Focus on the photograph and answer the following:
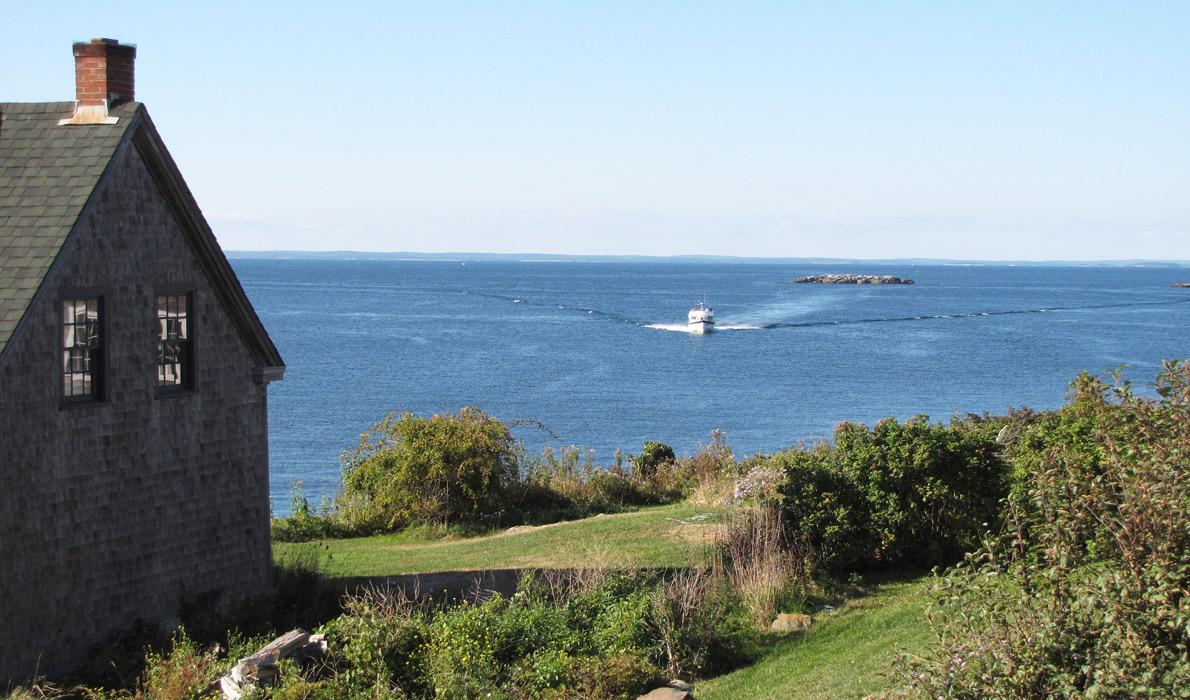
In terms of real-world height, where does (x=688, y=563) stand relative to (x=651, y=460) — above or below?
above

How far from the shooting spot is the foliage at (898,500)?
17.9 m

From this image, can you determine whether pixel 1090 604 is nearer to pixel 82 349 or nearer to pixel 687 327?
pixel 82 349

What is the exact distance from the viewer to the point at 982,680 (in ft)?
29.3

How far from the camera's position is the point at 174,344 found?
17.6 metres

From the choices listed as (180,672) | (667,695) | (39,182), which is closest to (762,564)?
(667,695)

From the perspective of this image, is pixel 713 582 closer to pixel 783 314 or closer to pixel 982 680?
pixel 982 680

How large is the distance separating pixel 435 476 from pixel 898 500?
12.0 m

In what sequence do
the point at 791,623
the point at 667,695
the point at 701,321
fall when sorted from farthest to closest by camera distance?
the point at 701,321, the point at 791,623, the point at 667,695

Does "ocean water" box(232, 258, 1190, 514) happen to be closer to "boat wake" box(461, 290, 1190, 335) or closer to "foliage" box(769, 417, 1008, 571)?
"boat wake" box(461, 290, 1190, 335)

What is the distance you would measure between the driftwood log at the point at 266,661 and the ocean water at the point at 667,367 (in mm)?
17787

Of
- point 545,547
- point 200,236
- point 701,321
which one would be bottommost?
point 701,321

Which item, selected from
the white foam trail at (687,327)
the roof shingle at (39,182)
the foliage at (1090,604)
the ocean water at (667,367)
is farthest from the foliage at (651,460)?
the white foam trail at (687,327)

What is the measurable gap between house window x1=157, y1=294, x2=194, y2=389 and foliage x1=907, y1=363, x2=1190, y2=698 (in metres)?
11.7

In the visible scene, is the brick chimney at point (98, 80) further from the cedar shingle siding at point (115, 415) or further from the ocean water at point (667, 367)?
the ocean water at point (667, 367)
